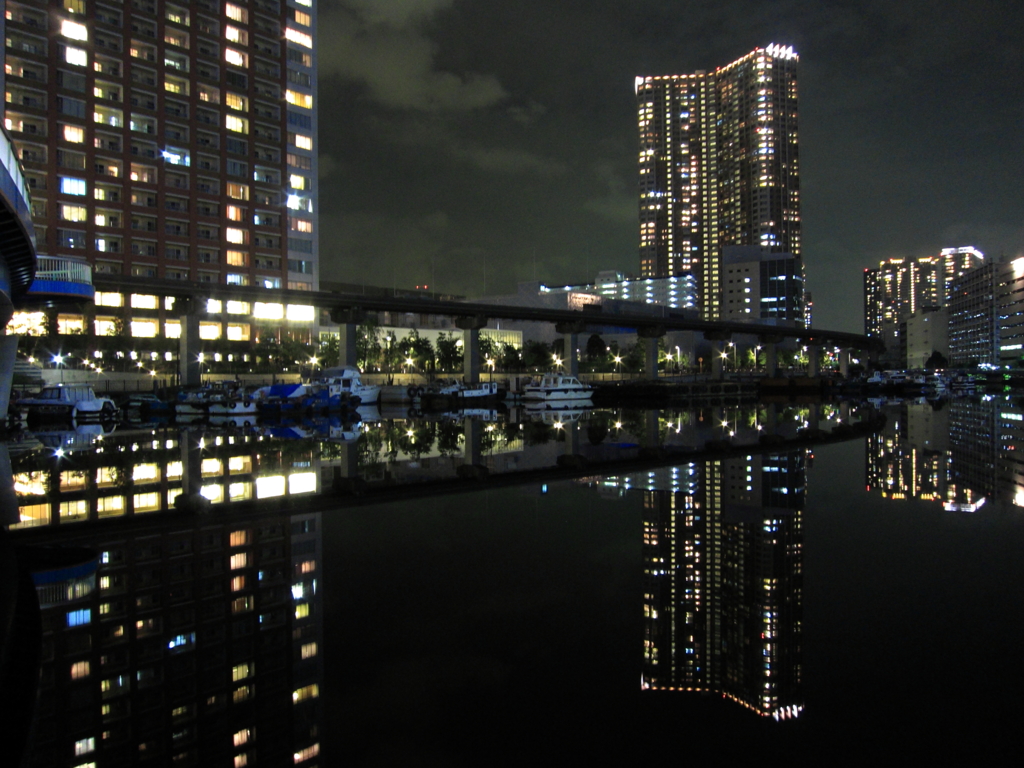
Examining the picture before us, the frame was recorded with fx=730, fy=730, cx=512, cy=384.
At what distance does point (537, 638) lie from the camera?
766 cm

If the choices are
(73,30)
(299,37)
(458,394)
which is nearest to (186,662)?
(458,394)

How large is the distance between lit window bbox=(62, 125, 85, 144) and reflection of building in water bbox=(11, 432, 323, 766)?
87487 mm

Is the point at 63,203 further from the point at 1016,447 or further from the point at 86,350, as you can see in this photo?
the point at 1016,447

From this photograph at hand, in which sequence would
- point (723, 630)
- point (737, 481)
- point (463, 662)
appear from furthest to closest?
point (737, 481), point (723, 630), point (463, 662)

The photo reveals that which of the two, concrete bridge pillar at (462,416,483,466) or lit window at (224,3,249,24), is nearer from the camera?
concrete bridge pillar at (462,416,483,466)

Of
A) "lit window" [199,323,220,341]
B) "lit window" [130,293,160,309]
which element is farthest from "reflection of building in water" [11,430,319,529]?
"lit window" [199,323,220,341]

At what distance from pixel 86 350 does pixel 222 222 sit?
1027 inches

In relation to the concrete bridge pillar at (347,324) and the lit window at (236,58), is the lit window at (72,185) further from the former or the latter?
the concrete bridge pillar at (347,324)

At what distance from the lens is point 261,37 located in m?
104

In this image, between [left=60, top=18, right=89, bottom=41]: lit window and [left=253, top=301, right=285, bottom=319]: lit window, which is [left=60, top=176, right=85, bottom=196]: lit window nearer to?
[left=60, top=18, right=89, bottom=41]: lit window

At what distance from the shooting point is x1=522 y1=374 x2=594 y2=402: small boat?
70.6 metres

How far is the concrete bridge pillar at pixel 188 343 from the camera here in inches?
2510

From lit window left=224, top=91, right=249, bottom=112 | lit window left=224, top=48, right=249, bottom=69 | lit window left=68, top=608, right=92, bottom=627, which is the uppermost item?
lit window left=224, top=48, right=249, bottom=69

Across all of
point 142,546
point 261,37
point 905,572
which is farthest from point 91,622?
point 261,37
